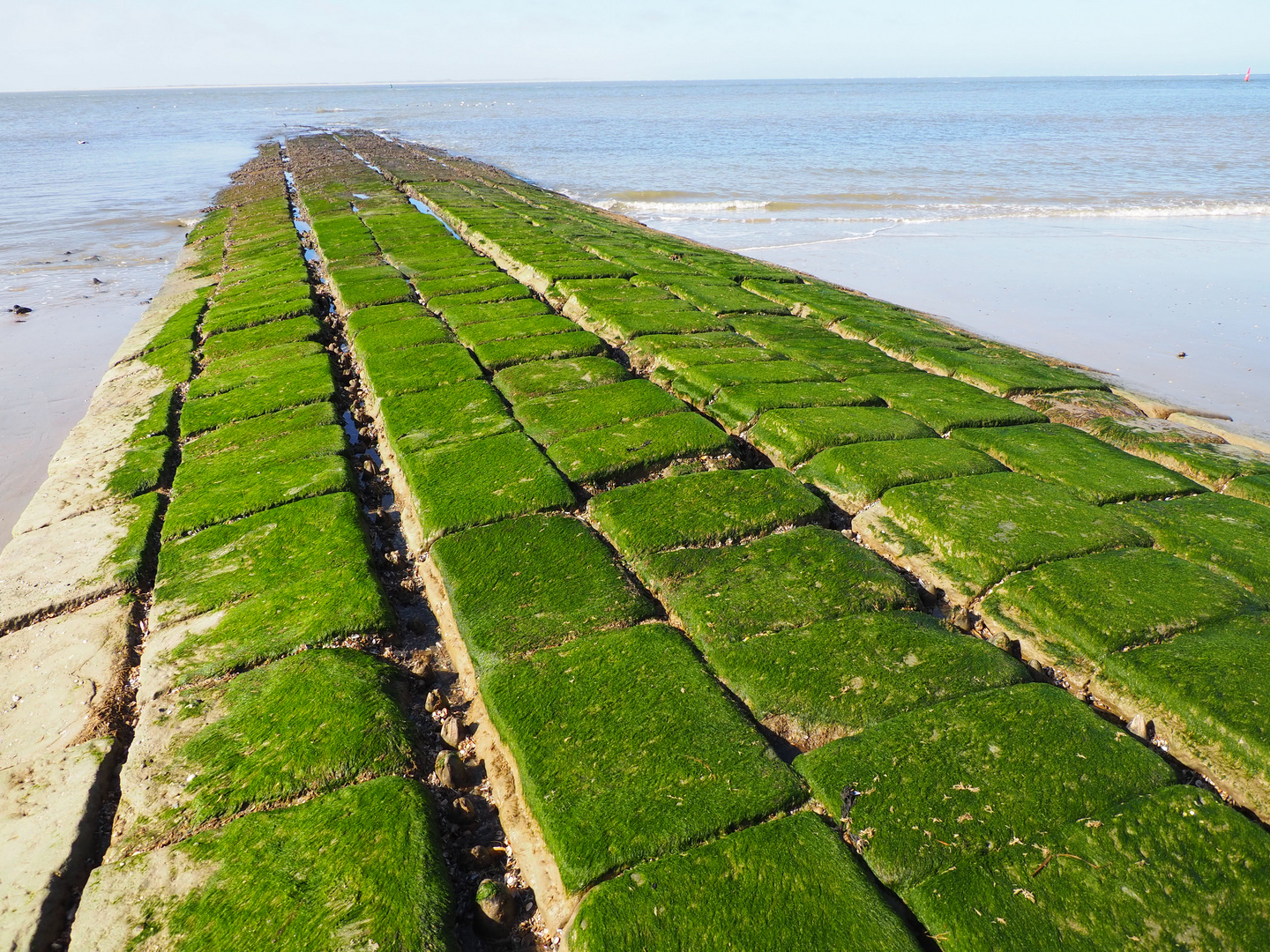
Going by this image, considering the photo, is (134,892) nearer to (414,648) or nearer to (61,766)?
(61,766)

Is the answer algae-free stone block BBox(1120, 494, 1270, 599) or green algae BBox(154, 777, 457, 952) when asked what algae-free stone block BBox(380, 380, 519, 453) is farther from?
algae-free stone block BBox(1120, 494, 1270, 599)

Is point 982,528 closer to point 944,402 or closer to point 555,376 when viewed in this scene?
point 944,402

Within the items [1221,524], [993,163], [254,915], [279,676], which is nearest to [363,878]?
[254,915]

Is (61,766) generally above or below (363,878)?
below

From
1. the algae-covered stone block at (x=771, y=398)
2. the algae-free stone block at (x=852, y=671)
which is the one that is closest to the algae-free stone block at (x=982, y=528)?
the algae-free stone block at (x=852, y=671)

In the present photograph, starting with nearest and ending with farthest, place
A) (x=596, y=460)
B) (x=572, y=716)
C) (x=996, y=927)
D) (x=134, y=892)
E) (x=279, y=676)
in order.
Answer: (x=996, y=927), (x=134, y=892), (x=572, y=716), (x=279, y=676), (x=596, y=460)

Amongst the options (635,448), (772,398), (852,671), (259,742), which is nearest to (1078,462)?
(772,398)

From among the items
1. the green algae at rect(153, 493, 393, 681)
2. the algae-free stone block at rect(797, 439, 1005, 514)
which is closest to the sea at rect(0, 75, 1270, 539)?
the green algae at rect(153, 493, 393, 681)
